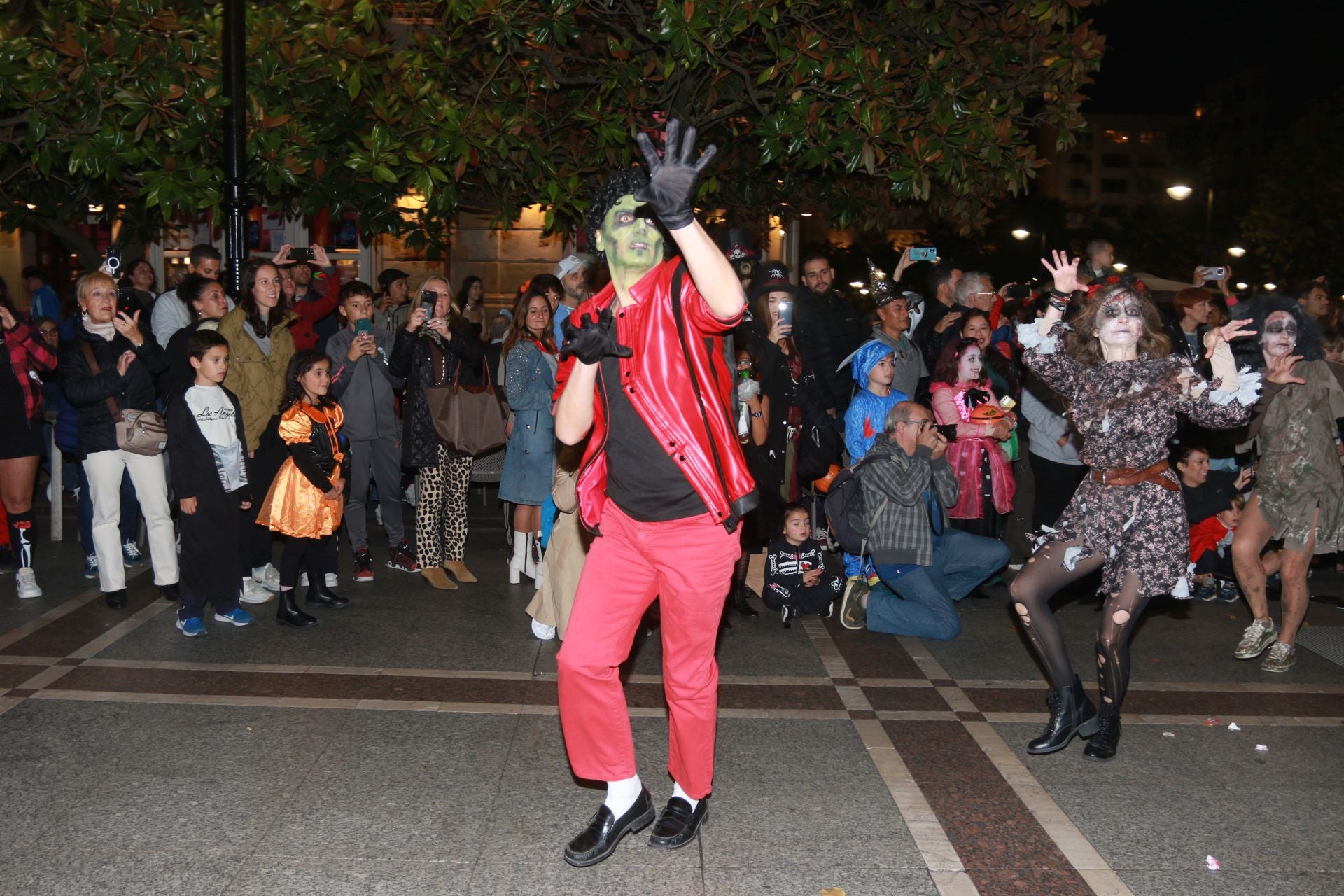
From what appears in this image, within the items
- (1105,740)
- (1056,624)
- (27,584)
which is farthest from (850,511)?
(27,584)

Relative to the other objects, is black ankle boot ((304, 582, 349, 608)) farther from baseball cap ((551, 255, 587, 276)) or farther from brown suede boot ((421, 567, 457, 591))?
baseball cap ((551, 255, 587, 276))

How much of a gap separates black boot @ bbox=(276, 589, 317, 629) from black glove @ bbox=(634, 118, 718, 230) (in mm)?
4223

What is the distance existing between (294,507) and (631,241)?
3679 millimetres

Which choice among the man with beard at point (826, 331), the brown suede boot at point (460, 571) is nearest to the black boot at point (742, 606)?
the man with beard at point (826, 331)

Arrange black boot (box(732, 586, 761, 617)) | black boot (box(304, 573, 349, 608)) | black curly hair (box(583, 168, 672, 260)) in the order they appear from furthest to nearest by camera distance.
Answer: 1. black boot (box(732, 586, 761, 617))
2. black boot (box(304, 573, 349, 608))
3. black curly hair (box(583, 168, 672, 260))

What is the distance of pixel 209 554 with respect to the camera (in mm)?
6688

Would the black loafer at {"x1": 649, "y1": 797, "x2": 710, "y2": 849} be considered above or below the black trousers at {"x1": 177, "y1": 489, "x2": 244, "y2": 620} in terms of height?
below

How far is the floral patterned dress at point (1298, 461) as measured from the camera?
6.38 meters

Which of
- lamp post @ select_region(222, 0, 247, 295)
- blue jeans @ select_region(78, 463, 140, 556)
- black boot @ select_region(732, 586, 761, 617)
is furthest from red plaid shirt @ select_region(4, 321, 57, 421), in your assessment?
black boot @ select_region(732, 586, 761, 617)

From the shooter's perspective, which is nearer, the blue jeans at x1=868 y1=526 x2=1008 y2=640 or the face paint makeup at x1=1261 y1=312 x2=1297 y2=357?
the face paint makeup at x1=1261 y1=312 x2=1297 y2=357

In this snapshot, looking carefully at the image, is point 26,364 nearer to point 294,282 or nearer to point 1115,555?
point 294,282

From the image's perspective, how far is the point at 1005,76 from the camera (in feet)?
31.3

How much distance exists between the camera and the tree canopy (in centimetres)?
847

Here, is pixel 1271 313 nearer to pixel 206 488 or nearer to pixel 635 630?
pixel 635 630
